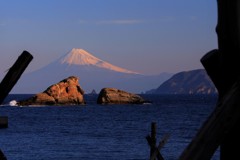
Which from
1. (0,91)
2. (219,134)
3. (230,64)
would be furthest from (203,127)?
(0,91)

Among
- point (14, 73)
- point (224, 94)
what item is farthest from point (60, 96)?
point (224, 94)

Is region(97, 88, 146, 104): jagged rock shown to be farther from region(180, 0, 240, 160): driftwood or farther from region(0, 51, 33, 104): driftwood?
region(180, 0, 240, 160): driftwood

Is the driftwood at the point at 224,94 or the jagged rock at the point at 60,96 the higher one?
the driftwood at the point at 224,94

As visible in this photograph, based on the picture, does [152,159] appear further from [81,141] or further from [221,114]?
[81,141]

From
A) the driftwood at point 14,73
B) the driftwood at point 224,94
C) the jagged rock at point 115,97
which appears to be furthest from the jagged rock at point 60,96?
the driftwood at point 224,94

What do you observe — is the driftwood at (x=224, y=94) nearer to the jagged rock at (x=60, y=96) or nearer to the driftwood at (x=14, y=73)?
the driftwood at (x=14, y=73)

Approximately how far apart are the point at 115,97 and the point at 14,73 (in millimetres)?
183491

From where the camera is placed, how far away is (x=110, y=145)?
5934cm

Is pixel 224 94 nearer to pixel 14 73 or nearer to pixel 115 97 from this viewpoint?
pixel 14 73

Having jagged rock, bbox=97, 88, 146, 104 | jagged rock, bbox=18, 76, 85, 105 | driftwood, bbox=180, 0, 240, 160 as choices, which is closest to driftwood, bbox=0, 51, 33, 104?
driftwood, bbox=180, 0, 240, 160

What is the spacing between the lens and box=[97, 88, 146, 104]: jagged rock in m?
190

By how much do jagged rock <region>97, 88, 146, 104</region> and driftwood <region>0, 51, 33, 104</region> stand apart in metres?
182

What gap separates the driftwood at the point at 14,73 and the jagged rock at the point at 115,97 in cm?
18209

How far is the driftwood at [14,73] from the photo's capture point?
7832mm
